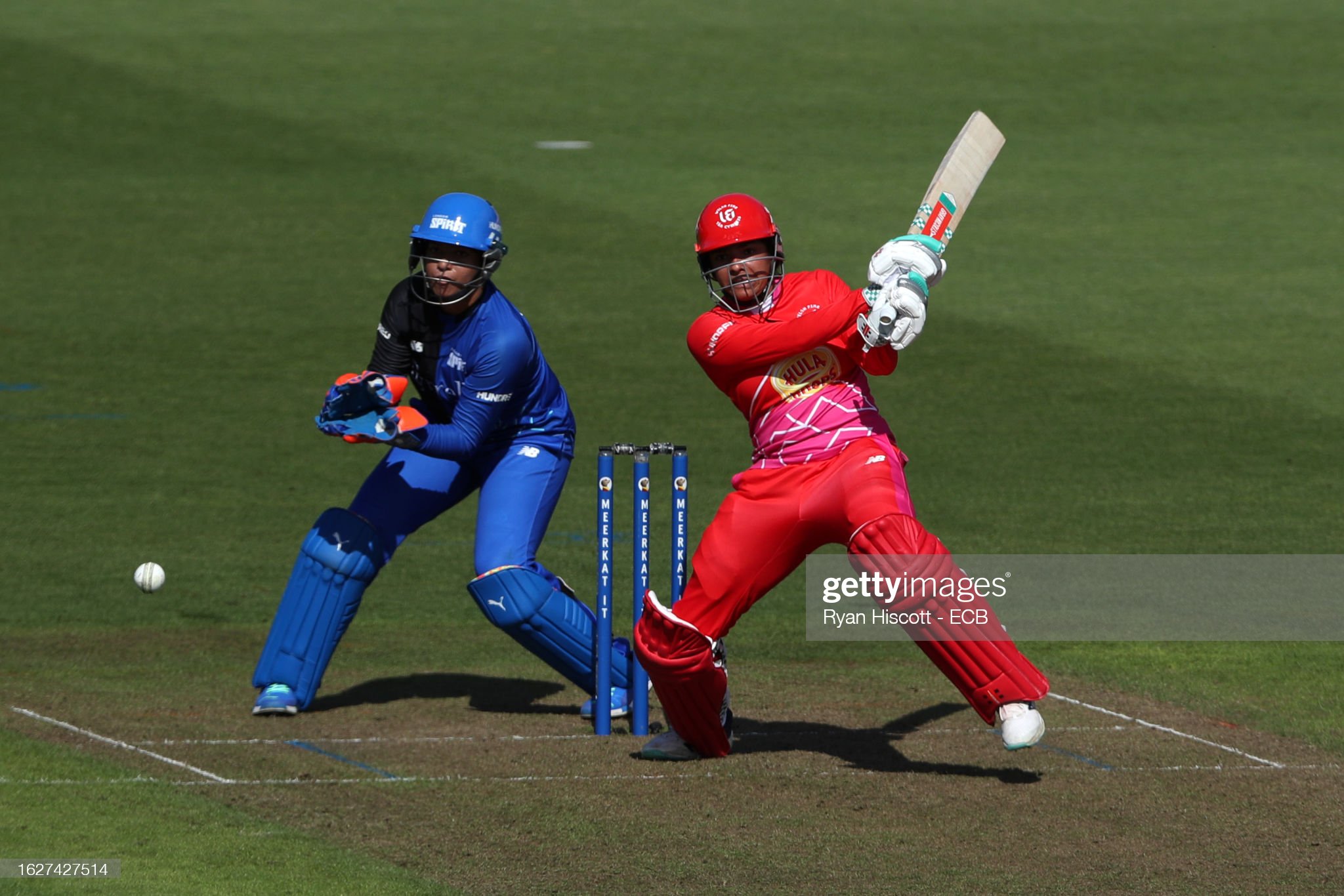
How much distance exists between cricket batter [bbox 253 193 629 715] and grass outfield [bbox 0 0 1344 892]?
39 centimetres

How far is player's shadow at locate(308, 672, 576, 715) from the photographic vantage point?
8617 mm

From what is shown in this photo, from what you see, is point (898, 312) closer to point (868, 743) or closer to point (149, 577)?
point (868, 743)

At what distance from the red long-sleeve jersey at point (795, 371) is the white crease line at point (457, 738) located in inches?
50.9

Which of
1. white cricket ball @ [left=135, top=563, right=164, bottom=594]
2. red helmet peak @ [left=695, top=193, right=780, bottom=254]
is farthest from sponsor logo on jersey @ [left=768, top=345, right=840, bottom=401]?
white cricket ball @ [left=135, top=563, right=164, bottom=594]

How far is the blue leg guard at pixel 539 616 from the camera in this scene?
26.3 feet

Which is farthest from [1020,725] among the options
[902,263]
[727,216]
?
[727,216]

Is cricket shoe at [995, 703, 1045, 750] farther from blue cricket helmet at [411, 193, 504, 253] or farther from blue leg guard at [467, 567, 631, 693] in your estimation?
blue cricket helmet at [411, 193, 504, 253]

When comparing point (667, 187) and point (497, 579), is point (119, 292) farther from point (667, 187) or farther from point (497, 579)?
point (497, 579)

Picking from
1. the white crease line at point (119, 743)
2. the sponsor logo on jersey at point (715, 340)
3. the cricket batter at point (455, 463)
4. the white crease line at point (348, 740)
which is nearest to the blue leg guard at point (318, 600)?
the cricket batter at point (455, 463)

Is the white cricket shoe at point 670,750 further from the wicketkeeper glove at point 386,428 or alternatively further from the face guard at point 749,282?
the face guard at point 749,282

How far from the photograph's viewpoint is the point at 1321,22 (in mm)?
27906

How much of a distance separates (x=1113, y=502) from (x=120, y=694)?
21.2ft

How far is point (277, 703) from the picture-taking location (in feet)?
27.2

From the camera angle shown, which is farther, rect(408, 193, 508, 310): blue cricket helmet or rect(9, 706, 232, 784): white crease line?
rect(408, 193, 508, 310): blue cricket helmet
